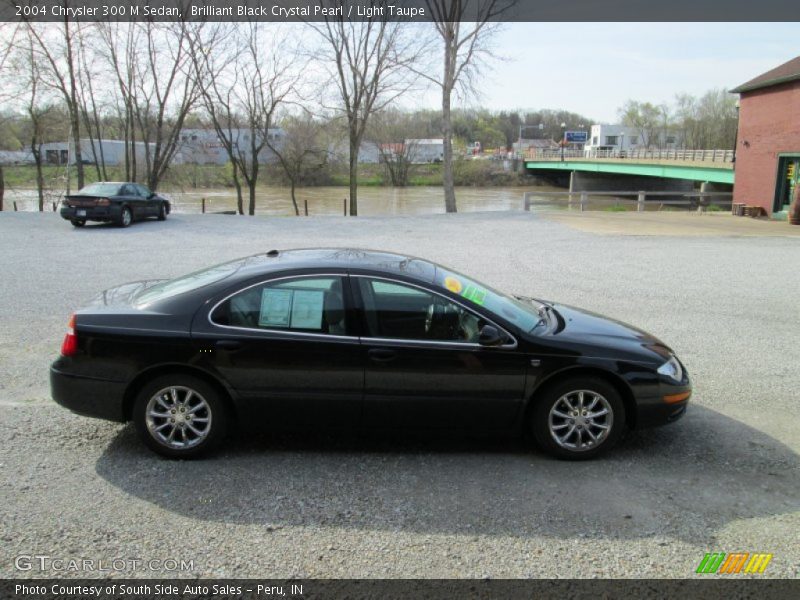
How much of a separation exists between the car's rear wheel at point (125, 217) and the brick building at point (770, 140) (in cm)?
2349

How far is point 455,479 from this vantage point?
3984 millimetres

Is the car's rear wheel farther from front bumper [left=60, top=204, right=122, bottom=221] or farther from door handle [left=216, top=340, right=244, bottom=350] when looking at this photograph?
door handle [left=216, top=340, right=244, bottom=350]

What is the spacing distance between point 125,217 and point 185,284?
16518 millimetres

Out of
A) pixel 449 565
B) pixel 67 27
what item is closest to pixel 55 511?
pixel 449 565

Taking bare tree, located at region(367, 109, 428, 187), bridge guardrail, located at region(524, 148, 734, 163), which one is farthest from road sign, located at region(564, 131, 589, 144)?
bare tree, located at region(367, 109, 428, 187)

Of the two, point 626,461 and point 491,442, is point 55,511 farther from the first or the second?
point 626,461

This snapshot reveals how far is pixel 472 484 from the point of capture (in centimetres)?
392

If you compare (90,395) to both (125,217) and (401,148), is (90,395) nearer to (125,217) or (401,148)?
(125,217)

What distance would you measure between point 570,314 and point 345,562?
2802mm

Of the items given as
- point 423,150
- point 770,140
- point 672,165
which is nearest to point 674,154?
point 672,165

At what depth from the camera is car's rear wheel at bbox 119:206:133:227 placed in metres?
19.2

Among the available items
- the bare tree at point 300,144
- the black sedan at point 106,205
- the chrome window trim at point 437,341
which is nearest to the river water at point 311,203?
the bare tree at point 300,144

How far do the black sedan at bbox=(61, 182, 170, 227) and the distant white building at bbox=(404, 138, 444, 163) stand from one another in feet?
125

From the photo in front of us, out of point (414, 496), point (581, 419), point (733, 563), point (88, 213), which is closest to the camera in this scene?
point (733, 563)
